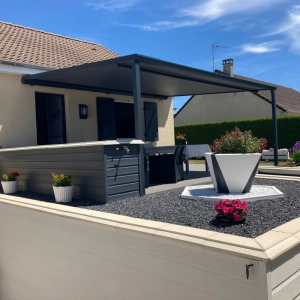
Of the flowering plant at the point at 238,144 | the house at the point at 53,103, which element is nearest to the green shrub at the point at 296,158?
the house at the point at 53,103

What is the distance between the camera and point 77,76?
7051 millimetres

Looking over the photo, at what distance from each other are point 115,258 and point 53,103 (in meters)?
7.09

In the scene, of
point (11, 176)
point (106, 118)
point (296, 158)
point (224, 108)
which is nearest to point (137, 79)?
point (11, 176)

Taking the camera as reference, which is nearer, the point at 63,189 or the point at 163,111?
the point at 63,189

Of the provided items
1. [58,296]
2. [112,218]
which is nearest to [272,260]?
[112,218]

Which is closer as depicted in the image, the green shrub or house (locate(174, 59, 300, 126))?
the green shrub

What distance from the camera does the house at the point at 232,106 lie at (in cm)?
2112

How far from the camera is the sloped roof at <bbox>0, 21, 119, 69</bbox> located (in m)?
7.89

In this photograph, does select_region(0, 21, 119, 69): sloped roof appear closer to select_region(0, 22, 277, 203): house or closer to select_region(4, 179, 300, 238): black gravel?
select_region(0, 22, 277, 203): house

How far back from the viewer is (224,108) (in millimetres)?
23141

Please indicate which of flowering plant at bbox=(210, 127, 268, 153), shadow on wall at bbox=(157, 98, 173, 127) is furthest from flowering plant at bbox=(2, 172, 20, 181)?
shadow on wall at bbox=(157, 98, 173, 127)

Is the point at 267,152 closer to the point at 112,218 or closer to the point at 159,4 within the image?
the point at 159,4

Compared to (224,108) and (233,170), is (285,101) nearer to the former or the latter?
(224,108)

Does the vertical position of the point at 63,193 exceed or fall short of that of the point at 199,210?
it exceeds it
